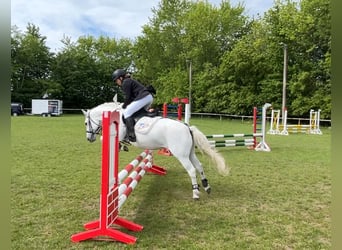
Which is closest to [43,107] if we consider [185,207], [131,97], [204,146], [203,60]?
[203,60]

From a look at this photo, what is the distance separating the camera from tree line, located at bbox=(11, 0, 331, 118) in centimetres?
2472

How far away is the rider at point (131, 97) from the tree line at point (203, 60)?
19001mm

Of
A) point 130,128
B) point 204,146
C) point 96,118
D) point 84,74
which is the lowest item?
point 204,146

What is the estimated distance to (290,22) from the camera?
2558cm

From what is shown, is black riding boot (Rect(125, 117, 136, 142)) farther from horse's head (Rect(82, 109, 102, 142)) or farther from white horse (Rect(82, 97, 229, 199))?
horse's head (Rect(82, 109, 102, 142))

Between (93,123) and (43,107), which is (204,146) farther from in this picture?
(43,107)

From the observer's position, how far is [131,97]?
15.8ft

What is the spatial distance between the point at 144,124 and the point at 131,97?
480mm

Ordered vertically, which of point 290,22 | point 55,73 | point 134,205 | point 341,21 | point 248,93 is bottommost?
point 134,205

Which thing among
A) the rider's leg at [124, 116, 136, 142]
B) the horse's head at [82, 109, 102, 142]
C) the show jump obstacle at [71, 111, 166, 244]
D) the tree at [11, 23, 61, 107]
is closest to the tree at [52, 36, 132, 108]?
the tree at [11, 23, 61, 107]

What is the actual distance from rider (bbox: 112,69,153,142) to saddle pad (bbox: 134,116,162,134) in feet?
0.27

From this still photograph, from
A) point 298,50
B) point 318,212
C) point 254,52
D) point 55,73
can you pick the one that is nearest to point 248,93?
point 254,52

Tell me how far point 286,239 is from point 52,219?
2.49 meters

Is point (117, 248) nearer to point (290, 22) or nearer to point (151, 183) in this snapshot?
point (151, 183)
